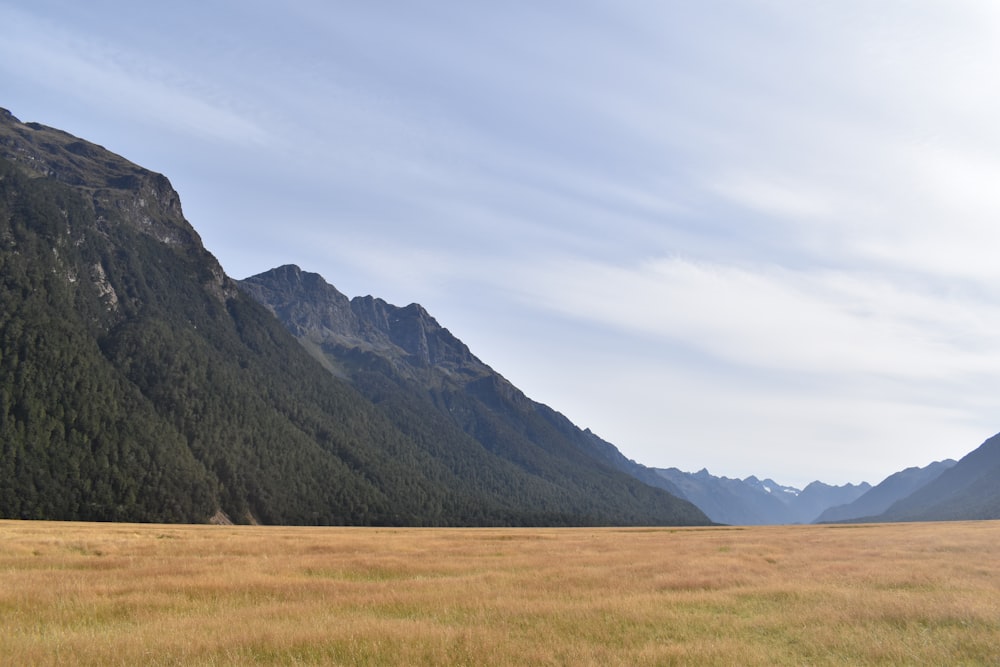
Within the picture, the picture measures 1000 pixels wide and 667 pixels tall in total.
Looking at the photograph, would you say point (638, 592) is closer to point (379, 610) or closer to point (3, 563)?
point (379, 610)

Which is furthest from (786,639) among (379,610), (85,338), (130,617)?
(85,338)

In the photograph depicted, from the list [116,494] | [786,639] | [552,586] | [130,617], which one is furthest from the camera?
[116,494]

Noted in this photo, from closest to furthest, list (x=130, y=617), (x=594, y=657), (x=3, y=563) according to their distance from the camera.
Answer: (x=594, y=657)
(x=130, y=617)
(x=3, y=563)

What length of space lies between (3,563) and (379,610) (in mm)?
19736

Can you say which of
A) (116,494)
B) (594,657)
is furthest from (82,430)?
(594,657)

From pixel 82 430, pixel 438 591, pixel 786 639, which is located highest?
pixel 786 639

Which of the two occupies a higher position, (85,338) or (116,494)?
(85,338)

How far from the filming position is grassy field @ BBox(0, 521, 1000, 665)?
11.7 m

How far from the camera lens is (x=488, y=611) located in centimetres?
1644

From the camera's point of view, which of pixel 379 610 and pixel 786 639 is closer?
pixel 786 639

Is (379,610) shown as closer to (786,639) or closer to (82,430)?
(786,639)

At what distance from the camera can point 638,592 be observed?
67.5 ft

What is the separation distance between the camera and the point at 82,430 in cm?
15212

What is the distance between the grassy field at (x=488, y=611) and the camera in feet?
38.3
